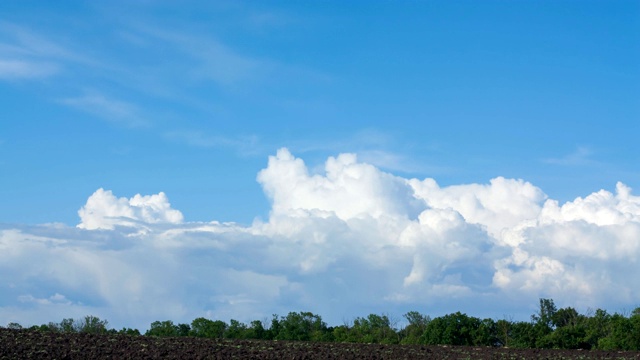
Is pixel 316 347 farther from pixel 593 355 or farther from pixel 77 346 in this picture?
pixel 593 355

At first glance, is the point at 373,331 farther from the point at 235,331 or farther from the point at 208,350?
the point at 208,350

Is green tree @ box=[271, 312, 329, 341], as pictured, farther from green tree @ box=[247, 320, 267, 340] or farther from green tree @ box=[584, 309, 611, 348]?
green tree @ box=[584, 309, 611, 348]

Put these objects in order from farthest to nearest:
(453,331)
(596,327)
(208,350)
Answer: (596,327)
(453,331)
(208,350)

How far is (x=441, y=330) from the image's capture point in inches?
1823

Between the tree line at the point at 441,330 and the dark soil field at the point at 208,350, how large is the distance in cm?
685

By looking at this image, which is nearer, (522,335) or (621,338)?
(621,338)

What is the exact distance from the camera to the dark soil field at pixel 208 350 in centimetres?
3147

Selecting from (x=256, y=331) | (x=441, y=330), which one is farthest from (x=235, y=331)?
(x=441, y=330)

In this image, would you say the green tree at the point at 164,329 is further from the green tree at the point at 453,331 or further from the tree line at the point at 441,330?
the green tree at the point at 453,331

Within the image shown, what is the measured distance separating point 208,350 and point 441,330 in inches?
703

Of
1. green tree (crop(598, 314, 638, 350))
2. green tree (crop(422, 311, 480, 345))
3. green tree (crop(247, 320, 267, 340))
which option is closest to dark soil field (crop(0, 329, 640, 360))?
green tree (crop(598, 314, 638, 350))

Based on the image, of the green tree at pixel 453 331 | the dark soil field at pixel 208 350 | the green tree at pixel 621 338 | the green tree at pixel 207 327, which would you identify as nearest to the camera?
the dark soil field at pixel 208 350

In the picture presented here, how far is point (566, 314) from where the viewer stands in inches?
2363

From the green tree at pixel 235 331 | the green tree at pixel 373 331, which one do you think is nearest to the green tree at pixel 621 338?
the green tree at pixel 373 331
